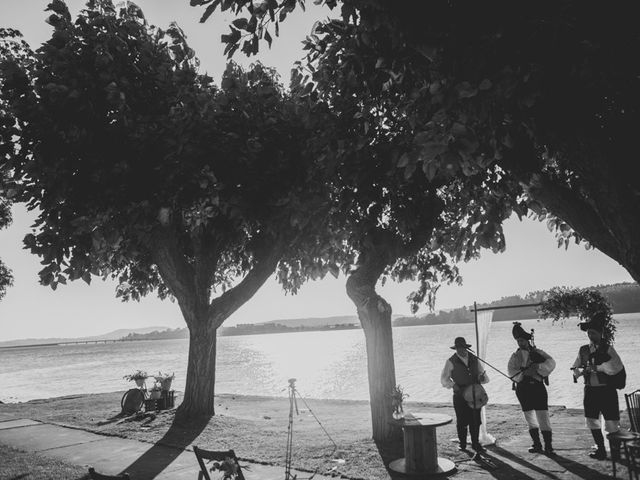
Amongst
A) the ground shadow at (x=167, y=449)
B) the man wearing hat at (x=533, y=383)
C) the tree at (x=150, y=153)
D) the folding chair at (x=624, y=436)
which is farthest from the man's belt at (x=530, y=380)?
the ground shadow at (x=167, y=449)

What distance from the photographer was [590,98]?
17.6 feet

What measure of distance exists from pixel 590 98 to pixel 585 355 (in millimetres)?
5348

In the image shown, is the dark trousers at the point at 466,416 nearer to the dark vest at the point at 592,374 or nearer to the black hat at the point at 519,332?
the black hat at the point at 519,332

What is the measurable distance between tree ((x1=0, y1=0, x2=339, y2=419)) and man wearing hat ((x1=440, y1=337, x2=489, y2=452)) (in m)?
4.61

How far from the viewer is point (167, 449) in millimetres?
10461

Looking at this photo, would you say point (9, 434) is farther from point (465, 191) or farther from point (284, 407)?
point (465, 191)

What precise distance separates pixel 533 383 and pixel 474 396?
122cm

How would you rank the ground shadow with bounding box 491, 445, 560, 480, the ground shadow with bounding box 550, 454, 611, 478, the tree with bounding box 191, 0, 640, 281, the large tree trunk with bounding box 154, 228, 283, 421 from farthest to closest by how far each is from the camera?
the large tree trunk with bounding box 154, 228, 283, 421
the ground shadow with bounding box 491, 445, 560, 480
the ground shadow with bounding box 550, 454, 611, 478
the tree with bounding box 191, 0, 640, 281

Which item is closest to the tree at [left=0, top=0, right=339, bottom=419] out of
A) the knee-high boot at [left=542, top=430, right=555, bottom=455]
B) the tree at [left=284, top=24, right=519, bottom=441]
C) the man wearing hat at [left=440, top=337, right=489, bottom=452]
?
the tree at [left=284, top=24, right=519, bottom=441]

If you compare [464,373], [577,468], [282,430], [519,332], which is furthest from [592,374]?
[282,430]

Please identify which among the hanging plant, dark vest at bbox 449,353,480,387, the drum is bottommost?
the drum

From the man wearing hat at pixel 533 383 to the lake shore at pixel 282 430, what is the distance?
1277 mm

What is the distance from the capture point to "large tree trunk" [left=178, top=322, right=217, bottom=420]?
554 inches

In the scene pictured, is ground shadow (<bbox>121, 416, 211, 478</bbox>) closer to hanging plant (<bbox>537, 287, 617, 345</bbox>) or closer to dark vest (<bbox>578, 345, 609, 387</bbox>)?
dark vest (<bbox>578, 345, 609, 387</bbox>)
